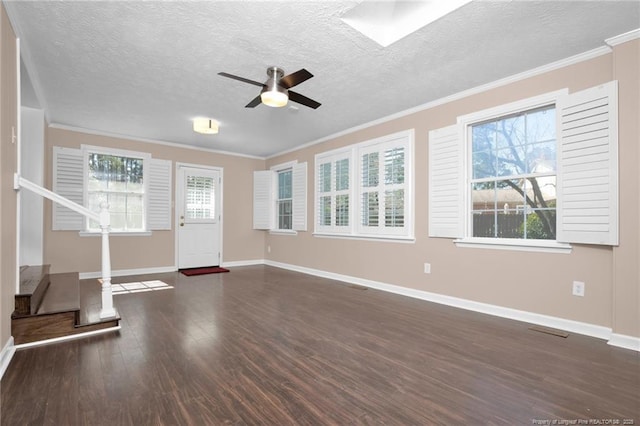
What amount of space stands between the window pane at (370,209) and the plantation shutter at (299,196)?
5.29 feet

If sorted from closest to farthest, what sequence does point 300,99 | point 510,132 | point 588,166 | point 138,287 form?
point 588,166, point 300,99, point 510,132, point 138,287

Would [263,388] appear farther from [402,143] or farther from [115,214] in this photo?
[115,214]

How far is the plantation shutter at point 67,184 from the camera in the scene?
5211 millimetres

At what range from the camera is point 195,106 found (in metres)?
4.33

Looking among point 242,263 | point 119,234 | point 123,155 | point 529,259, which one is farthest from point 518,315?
point 123,155

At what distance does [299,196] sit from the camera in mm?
6555

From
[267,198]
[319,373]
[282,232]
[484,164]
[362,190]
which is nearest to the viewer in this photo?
[319,373]

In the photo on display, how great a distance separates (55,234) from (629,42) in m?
7.66

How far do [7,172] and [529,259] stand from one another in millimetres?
4639

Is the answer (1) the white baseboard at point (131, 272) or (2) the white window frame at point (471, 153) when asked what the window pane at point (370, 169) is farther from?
(1) the white baseboard at point (131, 272)

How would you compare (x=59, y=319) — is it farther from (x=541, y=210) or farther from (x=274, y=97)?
(x=541, y=210)

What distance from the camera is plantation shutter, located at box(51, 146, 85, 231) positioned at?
5.21 metres

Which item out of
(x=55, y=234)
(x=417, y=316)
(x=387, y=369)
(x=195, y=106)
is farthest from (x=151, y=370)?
(x=55, y=234)

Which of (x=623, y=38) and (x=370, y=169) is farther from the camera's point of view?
(x=370, y=169)
